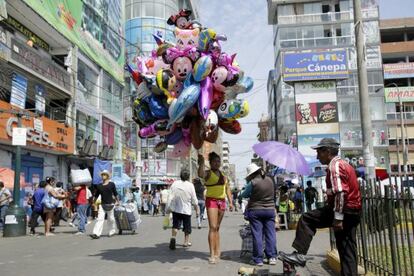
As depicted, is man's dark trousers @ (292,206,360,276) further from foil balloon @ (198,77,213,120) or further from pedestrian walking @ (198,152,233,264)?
foil balloon @ (198,77,213,120)

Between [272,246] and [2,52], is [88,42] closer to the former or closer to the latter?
[2,52]

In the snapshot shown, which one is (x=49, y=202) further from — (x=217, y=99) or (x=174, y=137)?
(x=217, y=99)

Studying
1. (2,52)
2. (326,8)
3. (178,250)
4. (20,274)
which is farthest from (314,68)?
(20,274)

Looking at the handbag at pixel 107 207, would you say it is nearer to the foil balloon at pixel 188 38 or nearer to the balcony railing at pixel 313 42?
the foil balloon at pixel 188 38

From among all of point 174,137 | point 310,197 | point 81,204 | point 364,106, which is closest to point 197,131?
point 174,137

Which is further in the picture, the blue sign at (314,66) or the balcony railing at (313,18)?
the balcony railing at (313,18)

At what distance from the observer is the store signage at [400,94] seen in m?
50.7

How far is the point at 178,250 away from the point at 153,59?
4.11 m

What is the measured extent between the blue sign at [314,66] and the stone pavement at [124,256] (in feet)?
95.4

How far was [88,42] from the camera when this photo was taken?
26.9 metres

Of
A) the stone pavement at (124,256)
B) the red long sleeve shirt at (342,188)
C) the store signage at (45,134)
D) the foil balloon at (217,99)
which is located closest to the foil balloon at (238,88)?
the foil balloon at (217,99)

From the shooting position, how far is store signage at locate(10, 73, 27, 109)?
18.5 meters

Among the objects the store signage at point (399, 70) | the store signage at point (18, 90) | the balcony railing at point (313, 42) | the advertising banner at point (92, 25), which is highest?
the balcony railing at point (313, 42)

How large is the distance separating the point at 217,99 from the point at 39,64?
1586cm
